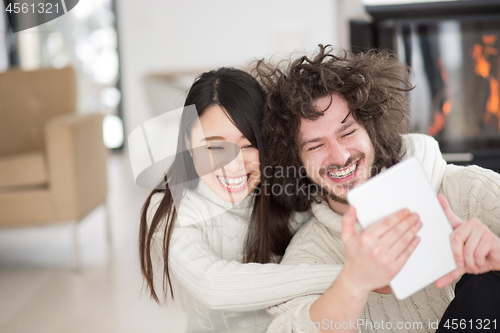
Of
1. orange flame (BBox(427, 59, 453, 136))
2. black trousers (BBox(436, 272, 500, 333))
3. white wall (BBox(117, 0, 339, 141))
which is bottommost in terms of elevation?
black trousers (BBox(436, 272, 500, 333))

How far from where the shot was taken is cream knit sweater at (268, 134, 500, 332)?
3.07ft

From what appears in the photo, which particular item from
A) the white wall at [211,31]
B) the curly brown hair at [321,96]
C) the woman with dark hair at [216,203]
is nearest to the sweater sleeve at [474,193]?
the curly brown hair at [321,96]

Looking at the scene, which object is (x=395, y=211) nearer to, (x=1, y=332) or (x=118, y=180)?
(x=1, y=332)

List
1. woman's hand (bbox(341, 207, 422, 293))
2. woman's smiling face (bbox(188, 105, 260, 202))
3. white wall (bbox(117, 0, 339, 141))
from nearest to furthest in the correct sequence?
woman's hand (bbox(341, 207, 422, 293))
woman's smiling face (bbox(188, 105, 260, 202))
white wall (bbox(117, 0, 339, 141))

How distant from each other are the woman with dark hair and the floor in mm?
273

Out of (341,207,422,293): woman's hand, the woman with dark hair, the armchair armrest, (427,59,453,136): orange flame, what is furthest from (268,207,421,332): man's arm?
(427,59,453,136): orange flame

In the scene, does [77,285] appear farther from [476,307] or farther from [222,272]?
[476,307]

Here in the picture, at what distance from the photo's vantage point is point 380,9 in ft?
7.24

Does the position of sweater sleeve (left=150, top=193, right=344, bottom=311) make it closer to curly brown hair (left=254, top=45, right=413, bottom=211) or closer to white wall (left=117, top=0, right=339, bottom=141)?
curly brown hair (left=254, top=45, right=413, bottom=211)

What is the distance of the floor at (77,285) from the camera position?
5.41ft

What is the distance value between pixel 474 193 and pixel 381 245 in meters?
0.43

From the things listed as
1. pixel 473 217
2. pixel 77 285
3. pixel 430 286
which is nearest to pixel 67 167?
pixel 77 285

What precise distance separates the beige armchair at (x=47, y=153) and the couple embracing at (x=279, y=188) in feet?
3.82

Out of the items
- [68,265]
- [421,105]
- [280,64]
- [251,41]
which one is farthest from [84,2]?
[280,64]
